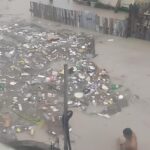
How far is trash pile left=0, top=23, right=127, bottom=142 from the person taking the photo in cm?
811

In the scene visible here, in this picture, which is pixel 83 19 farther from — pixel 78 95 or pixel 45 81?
pixel 78 95

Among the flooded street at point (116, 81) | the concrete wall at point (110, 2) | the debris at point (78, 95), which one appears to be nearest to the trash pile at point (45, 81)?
the debris at point (78, 95)

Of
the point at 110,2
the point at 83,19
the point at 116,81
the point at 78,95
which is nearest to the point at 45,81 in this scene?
the point at 78,95

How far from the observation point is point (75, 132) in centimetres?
772

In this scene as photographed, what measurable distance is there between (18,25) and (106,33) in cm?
294

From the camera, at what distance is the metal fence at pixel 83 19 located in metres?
11.5

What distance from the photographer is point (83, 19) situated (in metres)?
12.0

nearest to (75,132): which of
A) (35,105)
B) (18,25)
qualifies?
(35,105)

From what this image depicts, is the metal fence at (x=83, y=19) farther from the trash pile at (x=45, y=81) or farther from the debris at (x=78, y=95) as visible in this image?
the debris at (x=78, y=95)

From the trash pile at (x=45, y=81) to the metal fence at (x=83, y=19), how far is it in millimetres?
592

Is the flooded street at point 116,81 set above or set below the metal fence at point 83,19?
below

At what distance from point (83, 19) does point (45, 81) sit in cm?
344

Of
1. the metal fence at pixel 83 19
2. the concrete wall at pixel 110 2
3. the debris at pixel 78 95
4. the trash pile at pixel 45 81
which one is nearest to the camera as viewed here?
the trash pile at pixel 45 81

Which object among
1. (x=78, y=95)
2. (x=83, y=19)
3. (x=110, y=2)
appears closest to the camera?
(x=78, y=95)
